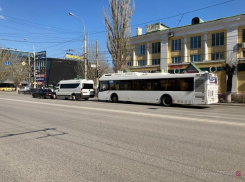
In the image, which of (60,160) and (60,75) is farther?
(60,75)

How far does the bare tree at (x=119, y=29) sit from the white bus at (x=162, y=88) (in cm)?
734

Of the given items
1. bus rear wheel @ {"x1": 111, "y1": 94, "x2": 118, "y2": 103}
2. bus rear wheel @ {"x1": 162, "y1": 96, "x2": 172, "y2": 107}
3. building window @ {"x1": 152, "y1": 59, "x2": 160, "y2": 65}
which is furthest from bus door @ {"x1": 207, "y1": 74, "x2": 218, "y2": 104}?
building window @ {"x1": 152, "y1": 59, "x2": 160, "y2": 65}

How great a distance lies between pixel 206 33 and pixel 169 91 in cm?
1620

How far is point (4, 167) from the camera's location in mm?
4082

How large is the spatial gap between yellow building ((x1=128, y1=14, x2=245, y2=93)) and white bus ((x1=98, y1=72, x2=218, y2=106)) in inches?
498

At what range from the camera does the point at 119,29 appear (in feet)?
92.7

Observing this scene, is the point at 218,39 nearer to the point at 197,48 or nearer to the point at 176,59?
the point at 197,48

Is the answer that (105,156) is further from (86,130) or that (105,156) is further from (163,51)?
(163,51)

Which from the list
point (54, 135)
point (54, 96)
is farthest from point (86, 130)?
point (54, 96)

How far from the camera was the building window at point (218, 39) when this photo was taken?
91.9 feet

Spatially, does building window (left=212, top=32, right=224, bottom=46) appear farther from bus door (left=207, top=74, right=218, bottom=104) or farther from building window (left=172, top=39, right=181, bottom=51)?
bus door (left=207, top=74, right=218, bottom=104)

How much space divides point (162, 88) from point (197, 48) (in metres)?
15.6

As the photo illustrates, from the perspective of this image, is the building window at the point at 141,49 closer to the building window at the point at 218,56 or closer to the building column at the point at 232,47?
the building window at the point at 218,56

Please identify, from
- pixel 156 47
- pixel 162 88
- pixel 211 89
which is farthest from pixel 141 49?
pixel 211 89
